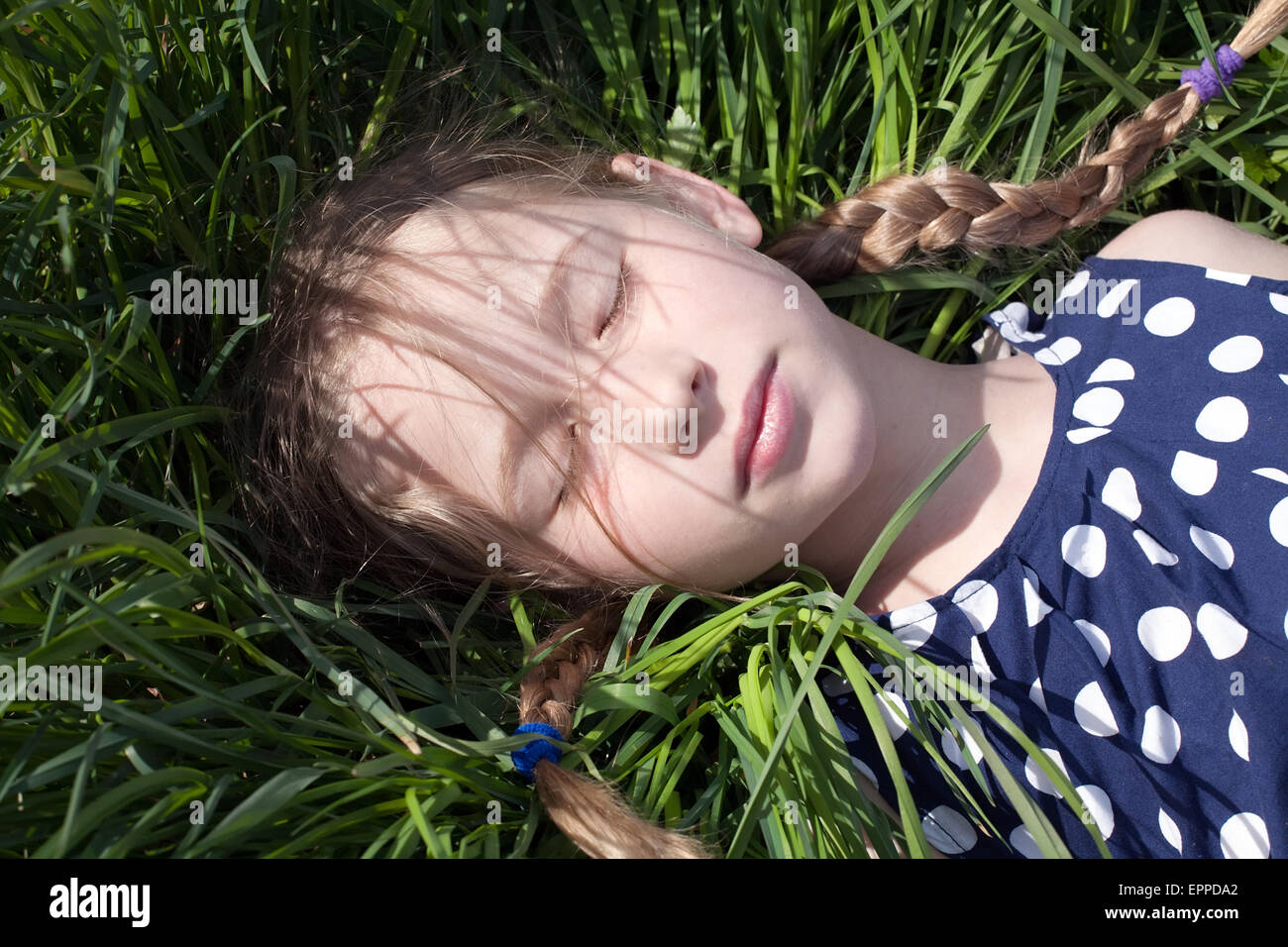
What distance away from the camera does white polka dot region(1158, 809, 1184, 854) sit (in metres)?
1.23

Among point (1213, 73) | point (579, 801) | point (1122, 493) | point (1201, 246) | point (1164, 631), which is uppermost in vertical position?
point (1213, 73)

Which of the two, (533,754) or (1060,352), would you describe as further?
(1060,352)

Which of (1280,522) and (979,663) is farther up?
(1280,522)

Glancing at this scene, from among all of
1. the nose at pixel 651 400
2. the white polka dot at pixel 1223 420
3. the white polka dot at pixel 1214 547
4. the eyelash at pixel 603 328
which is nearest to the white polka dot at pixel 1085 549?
the white polka dot at pixel 1214 547

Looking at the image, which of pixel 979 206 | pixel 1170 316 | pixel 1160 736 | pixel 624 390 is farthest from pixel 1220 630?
pixel 624 390

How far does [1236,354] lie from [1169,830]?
2.39 ft

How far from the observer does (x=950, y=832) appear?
50.4 inches

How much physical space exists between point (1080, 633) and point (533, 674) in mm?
790

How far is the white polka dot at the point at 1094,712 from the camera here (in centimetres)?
128

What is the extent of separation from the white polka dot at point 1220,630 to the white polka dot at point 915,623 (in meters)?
0.36

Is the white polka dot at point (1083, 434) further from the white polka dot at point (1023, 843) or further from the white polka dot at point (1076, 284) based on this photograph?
the white polka dot at point (1023, 843)

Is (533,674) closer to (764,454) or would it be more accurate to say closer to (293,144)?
(764,454)

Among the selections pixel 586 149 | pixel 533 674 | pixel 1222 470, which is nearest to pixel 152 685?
pixel 533 674

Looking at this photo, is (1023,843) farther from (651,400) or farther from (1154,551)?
(651,400)
